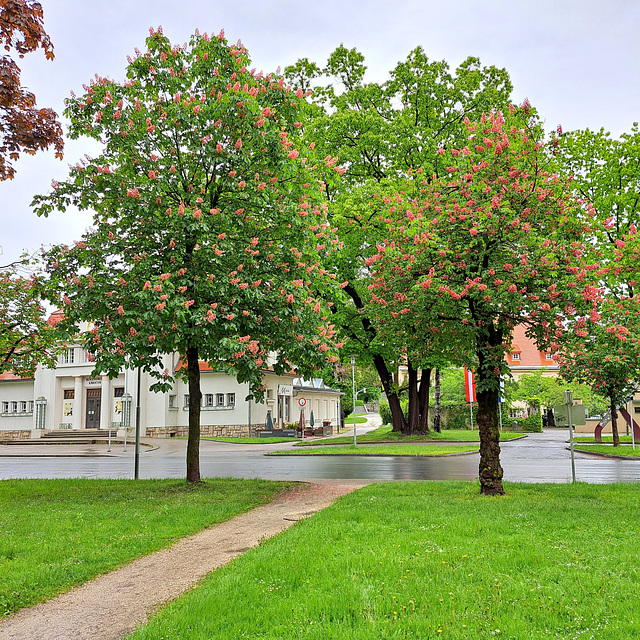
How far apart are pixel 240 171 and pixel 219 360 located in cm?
408

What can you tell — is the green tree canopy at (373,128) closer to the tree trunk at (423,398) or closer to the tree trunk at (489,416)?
the tree trunk at (423,398)

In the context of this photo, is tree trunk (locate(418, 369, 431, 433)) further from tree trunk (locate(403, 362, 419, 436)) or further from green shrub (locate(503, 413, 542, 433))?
green shrub (locate(503, 413, 542, 433))

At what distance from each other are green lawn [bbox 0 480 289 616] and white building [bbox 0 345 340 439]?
82.8ft

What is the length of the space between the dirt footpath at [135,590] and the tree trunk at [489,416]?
4158 millimetres

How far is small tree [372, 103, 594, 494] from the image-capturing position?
440 inches

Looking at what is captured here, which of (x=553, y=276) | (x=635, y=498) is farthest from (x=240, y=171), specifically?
(x=635, y=498)

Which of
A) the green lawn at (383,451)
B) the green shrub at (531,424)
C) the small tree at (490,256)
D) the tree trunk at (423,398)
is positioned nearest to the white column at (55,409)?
the green lawn at (383,451)

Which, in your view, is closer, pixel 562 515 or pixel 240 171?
pixel 562 515

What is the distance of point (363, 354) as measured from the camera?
30.6m

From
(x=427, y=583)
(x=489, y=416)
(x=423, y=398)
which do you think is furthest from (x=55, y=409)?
(x=427, y=583)

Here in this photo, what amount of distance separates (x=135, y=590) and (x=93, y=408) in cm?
4380

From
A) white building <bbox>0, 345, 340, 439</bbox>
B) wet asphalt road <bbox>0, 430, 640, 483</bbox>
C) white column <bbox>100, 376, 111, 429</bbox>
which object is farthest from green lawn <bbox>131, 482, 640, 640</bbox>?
white column <bbox>100, 376, 111, 429</bbox>

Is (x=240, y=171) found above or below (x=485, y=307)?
above

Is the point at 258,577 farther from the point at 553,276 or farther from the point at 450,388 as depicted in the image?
the point at 450,388
